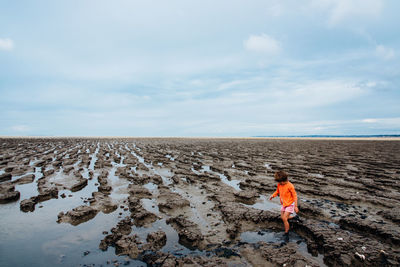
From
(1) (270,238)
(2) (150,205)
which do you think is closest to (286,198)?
(1) (270,238)

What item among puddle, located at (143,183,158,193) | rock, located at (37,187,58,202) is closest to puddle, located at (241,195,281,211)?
puddle, located at (143,183,158,193)

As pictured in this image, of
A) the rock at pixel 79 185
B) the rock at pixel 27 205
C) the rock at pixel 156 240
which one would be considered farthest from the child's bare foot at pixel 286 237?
the rock at pixel 79 185

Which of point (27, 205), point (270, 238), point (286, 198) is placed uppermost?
point (286, 198)

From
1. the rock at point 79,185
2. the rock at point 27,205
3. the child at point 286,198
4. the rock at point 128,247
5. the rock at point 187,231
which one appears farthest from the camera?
the rock at point 79,185

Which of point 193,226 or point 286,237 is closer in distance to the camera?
point 286,237

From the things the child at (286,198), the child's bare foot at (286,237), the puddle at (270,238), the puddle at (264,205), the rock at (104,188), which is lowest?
the puddle at (270,238)

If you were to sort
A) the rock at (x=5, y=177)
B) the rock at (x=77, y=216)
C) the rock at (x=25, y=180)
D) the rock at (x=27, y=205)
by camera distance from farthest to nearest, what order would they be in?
the rock at (x=5, y=177) < the rock at (x=25, y=180) < the rock at (x=27, y=205) < the rock at (x=77, y=216)

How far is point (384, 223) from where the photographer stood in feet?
17.3

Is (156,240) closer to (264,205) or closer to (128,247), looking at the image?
(128,247)

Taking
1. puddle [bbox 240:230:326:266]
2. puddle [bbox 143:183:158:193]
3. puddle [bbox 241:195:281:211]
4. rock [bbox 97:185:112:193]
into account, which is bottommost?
puddle [bbox 240:230:326:266]

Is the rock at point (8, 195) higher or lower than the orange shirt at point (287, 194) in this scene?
lower

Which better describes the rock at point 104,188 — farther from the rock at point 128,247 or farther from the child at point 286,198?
the child at point 286,198

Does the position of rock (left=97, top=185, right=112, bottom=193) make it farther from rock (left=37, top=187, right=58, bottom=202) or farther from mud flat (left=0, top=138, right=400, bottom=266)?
rock (left=37, top=187, right=58, bottom=202)

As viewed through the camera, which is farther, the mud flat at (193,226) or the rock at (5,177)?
the rock at (5,177)
